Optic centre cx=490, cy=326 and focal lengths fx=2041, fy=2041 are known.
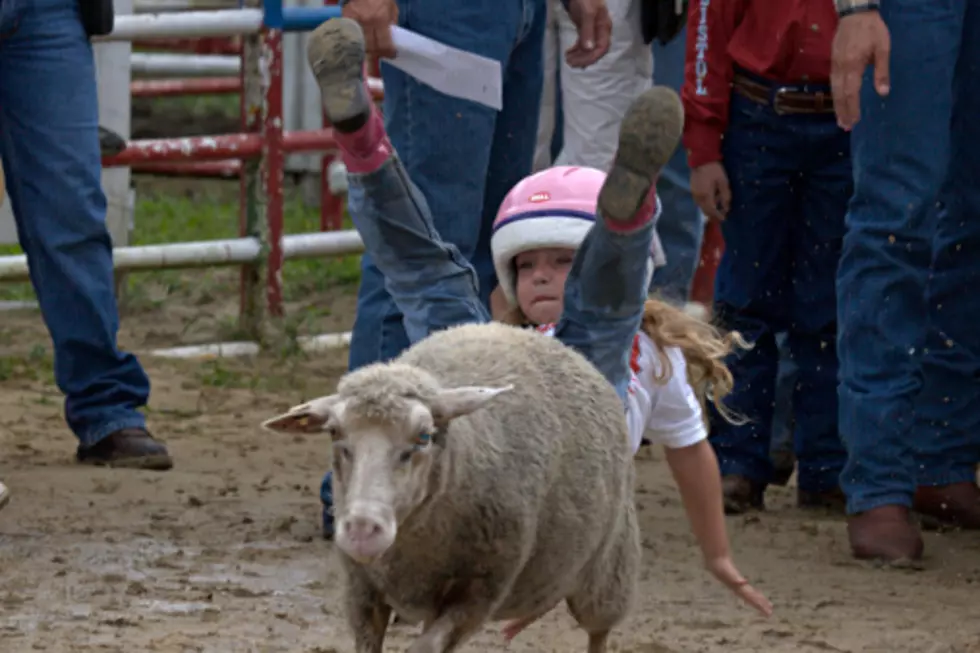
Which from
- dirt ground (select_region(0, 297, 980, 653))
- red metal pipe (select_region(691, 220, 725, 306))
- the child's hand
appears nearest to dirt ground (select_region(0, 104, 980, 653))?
dirt ground (select_region(0, 297, 980, 653))

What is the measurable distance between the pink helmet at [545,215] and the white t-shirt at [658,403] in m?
0.17

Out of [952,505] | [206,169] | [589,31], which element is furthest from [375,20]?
[206,169]

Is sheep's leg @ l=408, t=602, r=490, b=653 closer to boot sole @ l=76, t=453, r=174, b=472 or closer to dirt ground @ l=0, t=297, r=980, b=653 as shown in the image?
dirt ground @ l=0, t=297, r=980, b=653

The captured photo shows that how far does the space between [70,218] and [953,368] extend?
2.46 m

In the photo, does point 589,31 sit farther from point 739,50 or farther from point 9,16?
point 9,16

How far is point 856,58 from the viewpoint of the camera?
15.3 feet

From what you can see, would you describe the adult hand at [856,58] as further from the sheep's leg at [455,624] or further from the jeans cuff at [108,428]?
the jeans cuff at [108,428]

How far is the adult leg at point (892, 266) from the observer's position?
484 cm

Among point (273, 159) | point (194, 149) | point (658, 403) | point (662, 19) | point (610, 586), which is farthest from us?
point (273, 159)

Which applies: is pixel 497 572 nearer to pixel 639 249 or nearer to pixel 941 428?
pixel 639 249

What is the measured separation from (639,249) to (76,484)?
7.82ft

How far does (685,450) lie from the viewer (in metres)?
4.10

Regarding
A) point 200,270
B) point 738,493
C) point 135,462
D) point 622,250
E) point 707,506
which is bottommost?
point 200,270

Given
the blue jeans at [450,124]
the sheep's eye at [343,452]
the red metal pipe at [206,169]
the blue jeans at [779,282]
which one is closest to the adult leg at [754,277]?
the blue jeans at [779,282]
